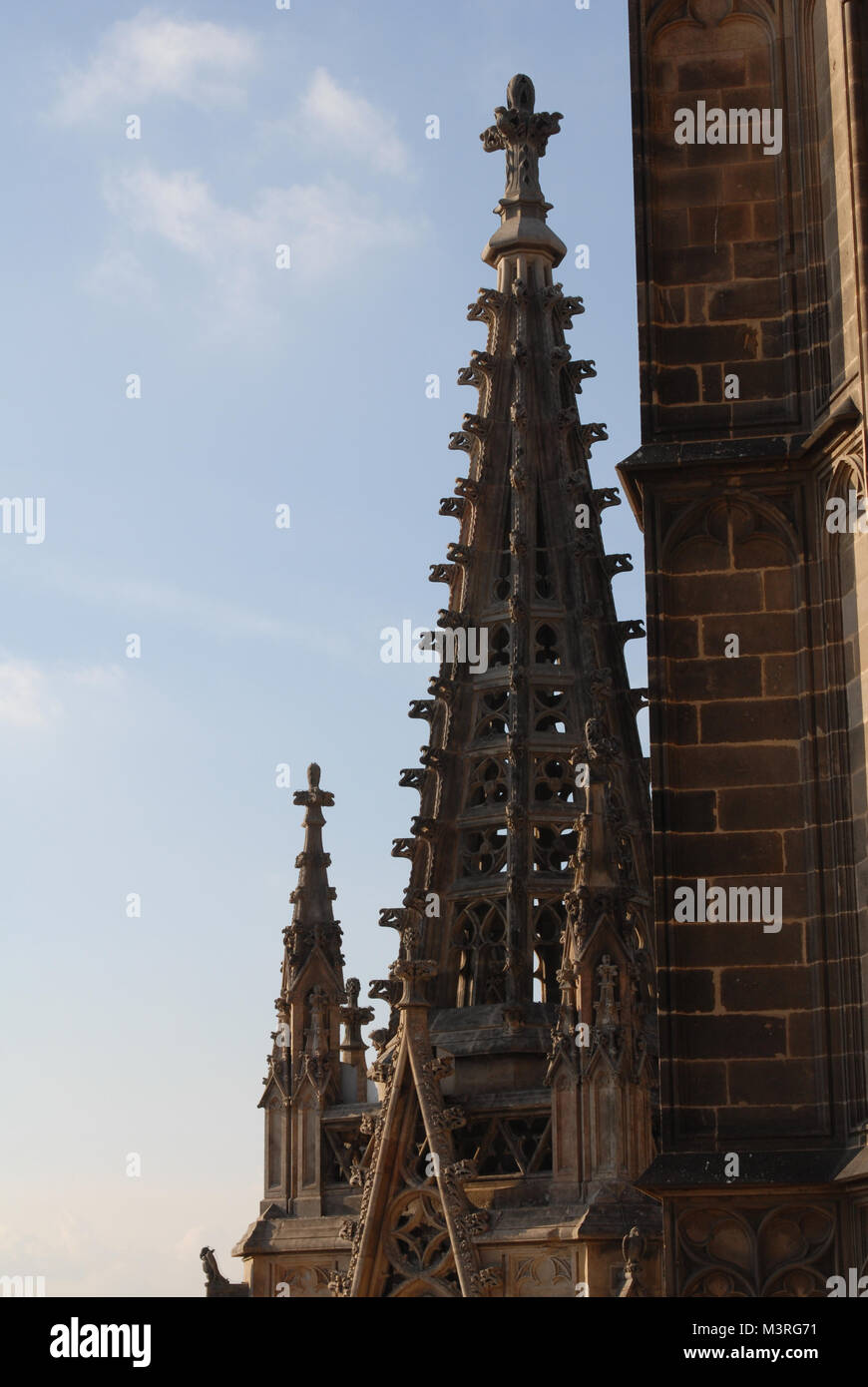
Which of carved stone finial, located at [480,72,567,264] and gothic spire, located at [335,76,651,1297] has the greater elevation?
carved stone finial, located at [480,72,567,264]

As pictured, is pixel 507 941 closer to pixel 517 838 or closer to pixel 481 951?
pixel 481 951

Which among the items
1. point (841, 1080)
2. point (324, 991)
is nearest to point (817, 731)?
point (841, 1080)

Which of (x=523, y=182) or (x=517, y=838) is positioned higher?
(x=523, y=182)

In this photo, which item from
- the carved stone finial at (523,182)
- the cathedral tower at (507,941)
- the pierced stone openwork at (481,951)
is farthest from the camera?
the carved stone finial at (523,182)

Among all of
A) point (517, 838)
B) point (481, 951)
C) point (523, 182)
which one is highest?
point (523, 182)

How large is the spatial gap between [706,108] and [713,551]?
10.9ft

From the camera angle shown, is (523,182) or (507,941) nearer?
(507,941)

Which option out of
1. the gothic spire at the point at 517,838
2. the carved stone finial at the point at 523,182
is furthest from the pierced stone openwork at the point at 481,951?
the carved stone finial at the point at 523,182

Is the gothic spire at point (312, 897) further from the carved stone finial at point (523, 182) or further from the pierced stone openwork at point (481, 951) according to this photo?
the carved stone finial at point (523, 182)

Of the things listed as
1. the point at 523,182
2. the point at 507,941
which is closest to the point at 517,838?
the point at 507,941

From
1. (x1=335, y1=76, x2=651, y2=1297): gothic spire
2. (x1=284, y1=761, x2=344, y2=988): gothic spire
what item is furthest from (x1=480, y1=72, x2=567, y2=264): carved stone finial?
(x1=284, y1=761, x2=344, y2=988): gothic spire

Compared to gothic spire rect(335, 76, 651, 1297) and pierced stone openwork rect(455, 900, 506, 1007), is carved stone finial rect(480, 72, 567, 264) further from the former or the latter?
pierced stone openwork rect(455, 900, 506, 1007)
